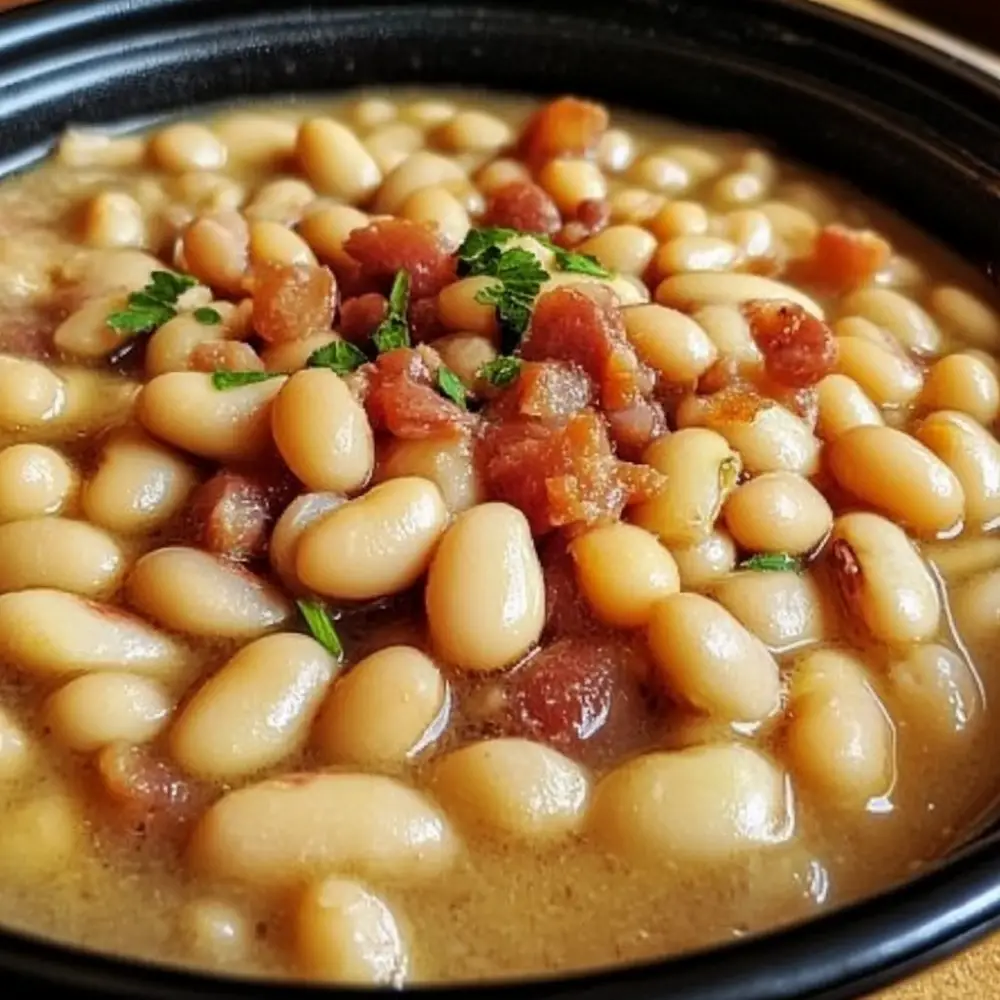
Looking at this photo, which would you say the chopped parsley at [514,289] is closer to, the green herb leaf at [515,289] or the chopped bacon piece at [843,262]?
the green herb leaf at [515,289]

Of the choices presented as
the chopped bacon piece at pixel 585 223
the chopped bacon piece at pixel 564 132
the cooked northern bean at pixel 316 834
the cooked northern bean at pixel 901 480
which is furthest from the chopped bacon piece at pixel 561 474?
the chopped bacon piece at pixel 564 132

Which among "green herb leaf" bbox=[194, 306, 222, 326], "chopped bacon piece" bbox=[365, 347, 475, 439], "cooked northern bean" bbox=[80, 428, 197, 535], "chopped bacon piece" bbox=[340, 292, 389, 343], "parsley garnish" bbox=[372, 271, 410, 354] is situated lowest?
"cooked northern bean" bbox=[80, 428, 197, 535]

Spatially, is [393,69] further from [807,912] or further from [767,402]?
[807,912]

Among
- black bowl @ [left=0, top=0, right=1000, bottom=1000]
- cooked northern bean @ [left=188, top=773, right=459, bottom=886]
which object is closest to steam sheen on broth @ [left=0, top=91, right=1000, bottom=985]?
cooked northern bean @ [left=188, top=773, right=459, bottom=886]

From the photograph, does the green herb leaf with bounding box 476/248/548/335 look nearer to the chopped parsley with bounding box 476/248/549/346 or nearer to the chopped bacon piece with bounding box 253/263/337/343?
the chopped parsley with bounding box 476/248/549/346

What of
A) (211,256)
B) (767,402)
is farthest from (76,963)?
(211,256)
